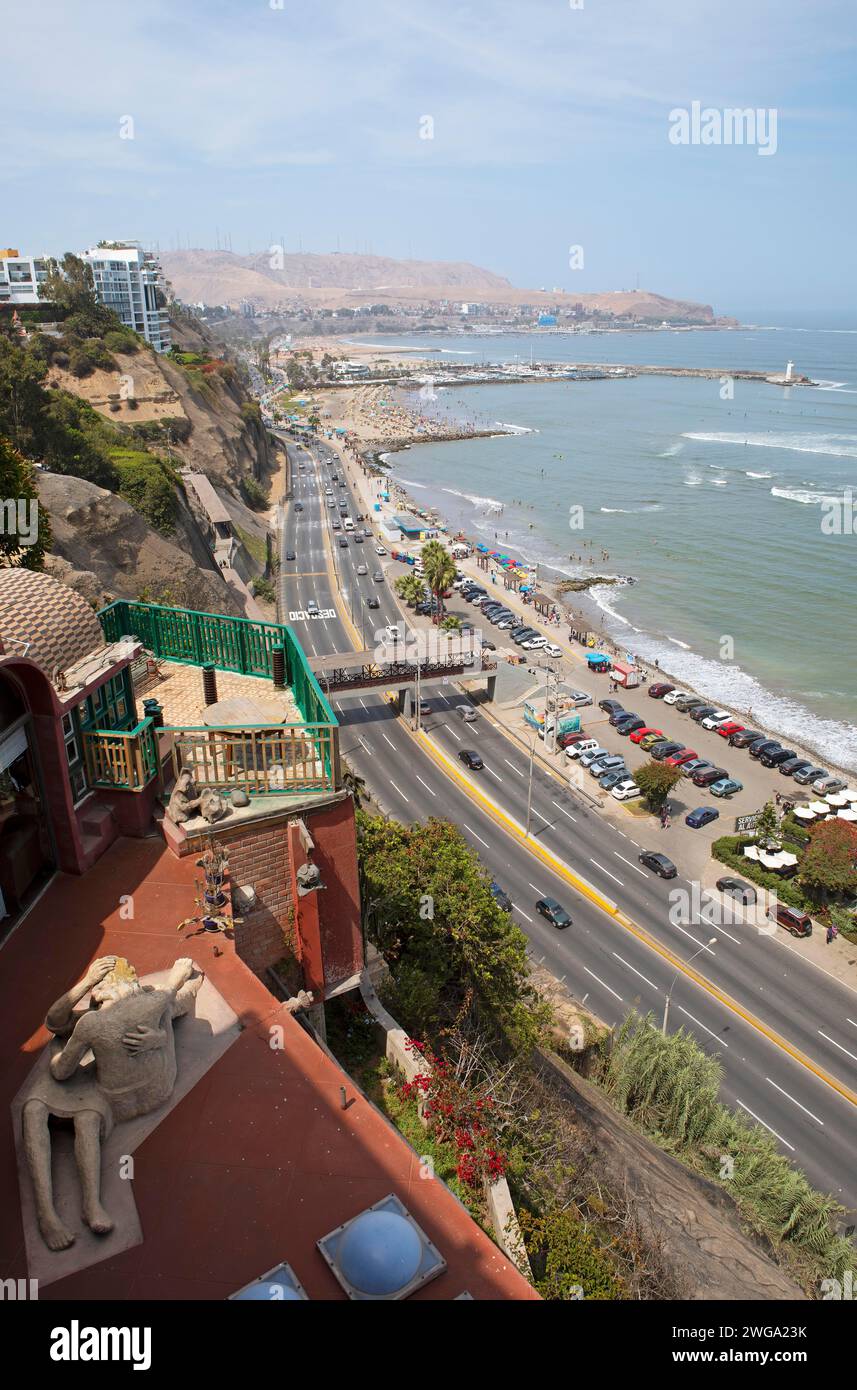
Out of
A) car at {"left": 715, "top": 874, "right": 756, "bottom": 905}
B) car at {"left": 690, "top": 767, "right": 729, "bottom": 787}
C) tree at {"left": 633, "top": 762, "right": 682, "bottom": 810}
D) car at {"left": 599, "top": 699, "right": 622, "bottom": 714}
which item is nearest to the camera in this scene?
car at {"left": 715, "top": 874, "right": 756, "bottom": 905}

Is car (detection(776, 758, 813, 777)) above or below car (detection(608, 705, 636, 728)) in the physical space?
below

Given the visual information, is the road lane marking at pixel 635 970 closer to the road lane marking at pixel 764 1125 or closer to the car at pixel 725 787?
the road lane marking at pixel 764 1125

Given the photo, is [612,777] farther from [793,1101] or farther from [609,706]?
[793,1101]

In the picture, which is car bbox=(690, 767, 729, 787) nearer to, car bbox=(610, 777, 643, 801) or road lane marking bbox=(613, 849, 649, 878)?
car bbox=(610, 777, 643, 801)

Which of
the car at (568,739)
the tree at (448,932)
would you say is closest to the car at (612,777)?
the car at (568,739)

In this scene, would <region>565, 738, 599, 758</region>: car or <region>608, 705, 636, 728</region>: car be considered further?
<region>608, 705, 636, 728</region>: car

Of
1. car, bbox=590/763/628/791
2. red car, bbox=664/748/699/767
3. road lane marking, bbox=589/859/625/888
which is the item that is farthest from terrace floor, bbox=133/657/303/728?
red car, bbox=664/748/699/767

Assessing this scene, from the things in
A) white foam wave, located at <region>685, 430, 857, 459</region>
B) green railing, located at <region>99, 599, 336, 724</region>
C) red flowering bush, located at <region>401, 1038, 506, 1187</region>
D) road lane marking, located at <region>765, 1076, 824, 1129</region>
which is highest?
white foam wave, located at <region>685, 430, 857, 459</region>
